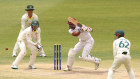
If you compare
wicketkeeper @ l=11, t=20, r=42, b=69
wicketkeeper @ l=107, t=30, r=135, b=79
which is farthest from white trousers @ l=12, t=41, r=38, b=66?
wicketkeeper @ l=107, t=30, r=135, b=79

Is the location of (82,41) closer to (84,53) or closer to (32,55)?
(84,53)

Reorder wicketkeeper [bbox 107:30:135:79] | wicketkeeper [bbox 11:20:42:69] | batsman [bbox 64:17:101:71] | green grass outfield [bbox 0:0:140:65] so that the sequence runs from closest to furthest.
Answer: wicketkeeper [bbox 107:30:135:79]
batsman [bbox 64:17:101:71]
wicketkeeper [bbox 11:20:42:69]
green grass outfield [bbox 0:0:140:65]

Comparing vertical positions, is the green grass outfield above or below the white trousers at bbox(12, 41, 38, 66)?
above

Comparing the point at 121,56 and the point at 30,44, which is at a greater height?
the point at 30,44

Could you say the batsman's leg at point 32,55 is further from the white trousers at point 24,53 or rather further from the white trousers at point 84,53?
the white trousers at point 84,53

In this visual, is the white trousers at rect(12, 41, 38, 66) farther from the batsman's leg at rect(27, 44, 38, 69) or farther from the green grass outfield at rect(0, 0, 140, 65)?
the green grass outfield at rect(0, 0, 140, 65)

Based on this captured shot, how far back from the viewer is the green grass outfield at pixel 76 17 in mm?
21255

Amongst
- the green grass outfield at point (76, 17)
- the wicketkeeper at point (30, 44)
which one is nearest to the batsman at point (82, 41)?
the wicketkeeper at point (30, 44)

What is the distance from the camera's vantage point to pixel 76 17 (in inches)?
1187

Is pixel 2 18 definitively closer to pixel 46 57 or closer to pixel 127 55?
pixel 46 57

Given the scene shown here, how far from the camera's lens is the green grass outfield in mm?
21255

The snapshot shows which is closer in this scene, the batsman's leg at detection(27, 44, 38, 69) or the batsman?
the batsman

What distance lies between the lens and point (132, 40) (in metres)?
23.7

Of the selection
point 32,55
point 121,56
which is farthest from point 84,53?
point 121,56
